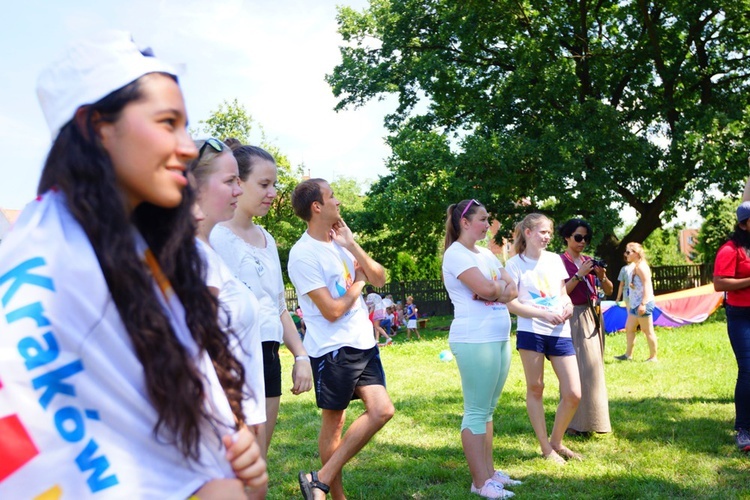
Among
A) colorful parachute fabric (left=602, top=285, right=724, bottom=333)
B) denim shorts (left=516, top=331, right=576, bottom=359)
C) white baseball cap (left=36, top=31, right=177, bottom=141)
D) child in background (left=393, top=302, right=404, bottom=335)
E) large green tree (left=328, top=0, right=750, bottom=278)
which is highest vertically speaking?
large green tree (left=328, top=0, right=750, bottom=278)

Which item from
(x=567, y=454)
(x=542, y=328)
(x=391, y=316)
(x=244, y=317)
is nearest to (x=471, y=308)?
(x=542, y=328)

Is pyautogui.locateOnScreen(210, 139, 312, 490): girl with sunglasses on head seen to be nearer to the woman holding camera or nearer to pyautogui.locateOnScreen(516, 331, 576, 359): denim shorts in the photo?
pyautogui.locateOnScreen(516, 331, 576, 359): denim shorts

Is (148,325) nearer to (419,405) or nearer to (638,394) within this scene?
(419,405)

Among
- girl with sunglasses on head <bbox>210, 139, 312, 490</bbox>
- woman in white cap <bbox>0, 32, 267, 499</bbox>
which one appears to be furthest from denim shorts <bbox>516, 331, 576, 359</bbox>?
woman in white cap <bbox>0, 32, 267, 499</bbox>

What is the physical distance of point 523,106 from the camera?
20188 millimetres

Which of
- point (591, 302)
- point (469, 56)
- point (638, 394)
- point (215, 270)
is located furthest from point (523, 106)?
point (215, 270)

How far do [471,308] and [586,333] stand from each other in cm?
190

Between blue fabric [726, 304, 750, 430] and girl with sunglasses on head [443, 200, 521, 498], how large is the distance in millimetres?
2026

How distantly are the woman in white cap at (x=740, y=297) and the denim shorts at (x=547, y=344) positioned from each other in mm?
1282

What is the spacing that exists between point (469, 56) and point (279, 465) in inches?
682

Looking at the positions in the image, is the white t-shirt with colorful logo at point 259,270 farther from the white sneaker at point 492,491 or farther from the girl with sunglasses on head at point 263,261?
the white sneaker at point 492,491

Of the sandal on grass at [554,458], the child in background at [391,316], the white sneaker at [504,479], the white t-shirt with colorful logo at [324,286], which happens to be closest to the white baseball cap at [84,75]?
the white t-shirt with colorful logo at [324,286]

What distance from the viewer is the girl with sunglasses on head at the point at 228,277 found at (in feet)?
7.70

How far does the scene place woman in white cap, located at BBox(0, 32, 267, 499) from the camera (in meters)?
1.17
